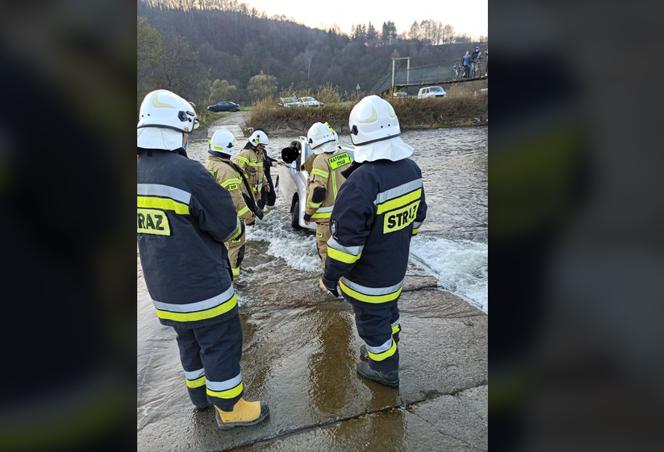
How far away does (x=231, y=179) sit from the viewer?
197 inches

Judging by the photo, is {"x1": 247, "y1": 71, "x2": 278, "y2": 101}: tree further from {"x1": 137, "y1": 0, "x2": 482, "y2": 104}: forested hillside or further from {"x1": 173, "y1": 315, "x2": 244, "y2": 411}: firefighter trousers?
{"x1": 173, "y1": 315, "x2": 244, "y2": 411}: firefighter trousers

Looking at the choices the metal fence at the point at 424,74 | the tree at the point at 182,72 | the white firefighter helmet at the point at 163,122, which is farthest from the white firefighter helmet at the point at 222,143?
the metal fence at the point at 424,74

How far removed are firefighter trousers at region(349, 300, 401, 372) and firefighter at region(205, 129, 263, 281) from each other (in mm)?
2285

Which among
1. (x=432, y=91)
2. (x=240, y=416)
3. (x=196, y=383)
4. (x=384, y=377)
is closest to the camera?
(x=240, y=416)

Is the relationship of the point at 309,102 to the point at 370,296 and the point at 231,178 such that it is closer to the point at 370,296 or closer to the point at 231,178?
the point at 231,178

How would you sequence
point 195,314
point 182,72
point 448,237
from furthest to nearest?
1. point 182,72
2. point 448,237
3. point 195,314

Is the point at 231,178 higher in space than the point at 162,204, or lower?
higher

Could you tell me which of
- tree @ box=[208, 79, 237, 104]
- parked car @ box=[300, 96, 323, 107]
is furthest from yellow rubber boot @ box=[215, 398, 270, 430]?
tree @ box=[208, 79, 237, 104]

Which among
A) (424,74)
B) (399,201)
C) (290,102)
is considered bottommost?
(399,201)

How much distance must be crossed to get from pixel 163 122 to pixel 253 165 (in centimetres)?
437

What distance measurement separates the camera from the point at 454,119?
29484 mm

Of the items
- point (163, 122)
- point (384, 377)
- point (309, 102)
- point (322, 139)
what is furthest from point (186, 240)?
point (309, 102)
